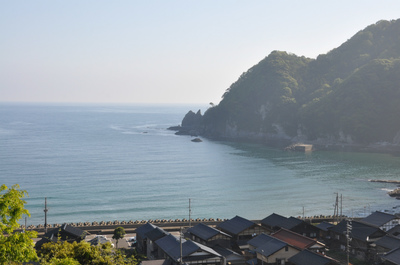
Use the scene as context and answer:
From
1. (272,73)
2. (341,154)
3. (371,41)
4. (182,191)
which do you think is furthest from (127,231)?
(371,41)

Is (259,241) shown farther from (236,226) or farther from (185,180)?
(185,180)

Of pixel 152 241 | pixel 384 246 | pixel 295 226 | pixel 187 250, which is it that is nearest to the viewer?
pixel 187 250

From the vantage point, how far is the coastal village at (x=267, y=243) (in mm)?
21000

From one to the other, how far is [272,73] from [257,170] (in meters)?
72.4

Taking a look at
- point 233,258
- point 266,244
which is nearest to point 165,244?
point 233,258

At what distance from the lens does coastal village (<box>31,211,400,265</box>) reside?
21000mm

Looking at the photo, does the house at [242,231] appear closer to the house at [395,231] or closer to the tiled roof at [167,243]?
the tiled roof at [167,243]

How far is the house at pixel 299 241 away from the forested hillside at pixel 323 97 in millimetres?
75673

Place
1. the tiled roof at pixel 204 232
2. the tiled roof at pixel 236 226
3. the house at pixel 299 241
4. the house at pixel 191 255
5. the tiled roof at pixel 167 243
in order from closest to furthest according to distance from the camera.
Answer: the house at pixel 191 255 → the tiled roof at pixel 167 243 → the house at pixel 299 241 → the tiled roof at pixel 204 232 → the tiled roof at pixel 236 226

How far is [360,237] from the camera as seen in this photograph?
24922mm

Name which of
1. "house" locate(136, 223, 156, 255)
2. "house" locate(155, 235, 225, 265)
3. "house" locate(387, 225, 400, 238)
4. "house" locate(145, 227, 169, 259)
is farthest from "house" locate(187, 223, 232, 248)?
"house" locate(387, 225, 400, 238)

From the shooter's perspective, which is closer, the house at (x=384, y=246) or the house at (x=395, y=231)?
the house at (x=384, y=246)

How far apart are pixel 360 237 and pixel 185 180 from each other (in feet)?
115

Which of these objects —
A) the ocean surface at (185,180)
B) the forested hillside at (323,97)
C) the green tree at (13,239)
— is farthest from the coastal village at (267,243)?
the forested hillside at (323,97)
